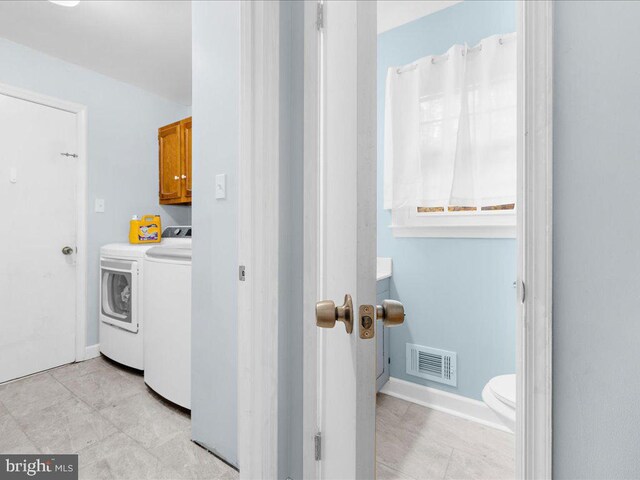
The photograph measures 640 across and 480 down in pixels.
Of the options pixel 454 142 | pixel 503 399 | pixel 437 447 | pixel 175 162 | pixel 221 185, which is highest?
pixel 175 162

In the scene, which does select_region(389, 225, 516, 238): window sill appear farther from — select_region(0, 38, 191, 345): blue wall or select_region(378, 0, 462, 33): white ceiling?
select_region(0, 38, 191, 345): blue wall

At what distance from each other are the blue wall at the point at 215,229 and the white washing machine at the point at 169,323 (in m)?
0.27

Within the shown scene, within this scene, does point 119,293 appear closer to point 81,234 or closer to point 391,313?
point 81,234

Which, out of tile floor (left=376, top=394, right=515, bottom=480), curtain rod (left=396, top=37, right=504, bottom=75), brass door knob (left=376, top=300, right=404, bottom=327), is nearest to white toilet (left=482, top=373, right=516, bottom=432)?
tile floor (left=376, top=394, right=515, bottom=480)

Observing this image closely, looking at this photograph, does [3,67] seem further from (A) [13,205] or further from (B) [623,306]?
(B) [623,306]

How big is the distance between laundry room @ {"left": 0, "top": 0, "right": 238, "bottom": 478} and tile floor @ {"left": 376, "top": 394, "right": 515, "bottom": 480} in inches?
31.2

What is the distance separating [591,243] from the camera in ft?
2.64

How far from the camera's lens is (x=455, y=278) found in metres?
1.96

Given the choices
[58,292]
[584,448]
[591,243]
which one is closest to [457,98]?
[591,243]

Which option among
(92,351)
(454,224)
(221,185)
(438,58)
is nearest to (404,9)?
(438,58)

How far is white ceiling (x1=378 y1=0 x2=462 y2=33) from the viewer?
197cm

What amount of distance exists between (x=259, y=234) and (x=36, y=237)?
242cm

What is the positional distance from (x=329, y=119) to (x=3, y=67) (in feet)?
9.99

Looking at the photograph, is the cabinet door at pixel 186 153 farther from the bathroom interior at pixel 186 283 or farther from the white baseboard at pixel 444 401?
the white baseboard at pixel 444 401
